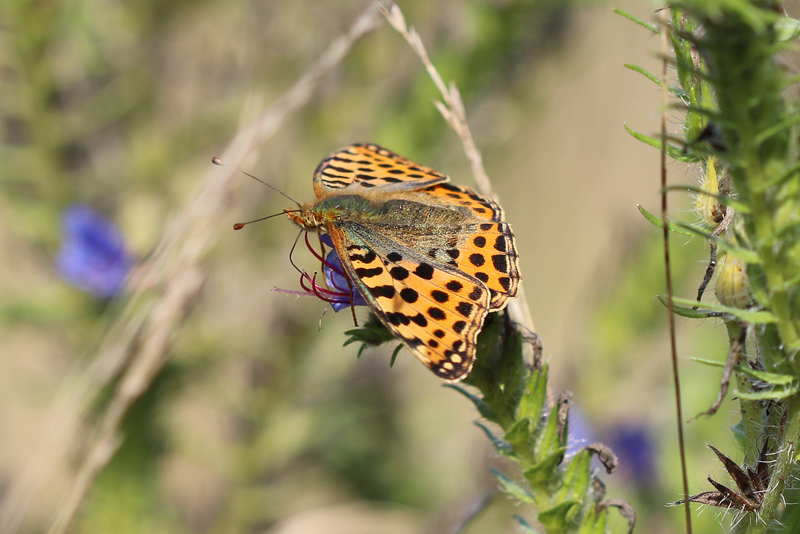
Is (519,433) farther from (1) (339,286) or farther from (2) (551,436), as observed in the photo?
(1) (339,286)

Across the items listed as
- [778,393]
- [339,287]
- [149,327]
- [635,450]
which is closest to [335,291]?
[339,287]

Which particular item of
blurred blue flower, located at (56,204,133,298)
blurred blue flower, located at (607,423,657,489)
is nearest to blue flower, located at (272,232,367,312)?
blurred blue flower, located at (56,204,133,298)

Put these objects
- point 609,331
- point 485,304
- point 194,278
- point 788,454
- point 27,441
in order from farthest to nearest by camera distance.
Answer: point 27,441 < point 609,331 < point 194,278 < point 485,304 < point 788,454

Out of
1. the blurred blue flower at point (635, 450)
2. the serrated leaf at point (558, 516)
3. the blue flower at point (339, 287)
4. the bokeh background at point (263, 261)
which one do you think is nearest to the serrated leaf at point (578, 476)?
the serrated leaf at point (558, 516)

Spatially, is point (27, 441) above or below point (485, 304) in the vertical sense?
below

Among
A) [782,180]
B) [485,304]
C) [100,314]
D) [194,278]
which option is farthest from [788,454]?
[100,314]

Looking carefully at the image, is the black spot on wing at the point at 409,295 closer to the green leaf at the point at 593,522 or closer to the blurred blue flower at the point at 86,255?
the green leaf at the point at 593,522

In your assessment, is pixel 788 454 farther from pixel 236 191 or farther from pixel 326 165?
pixel 326 165
